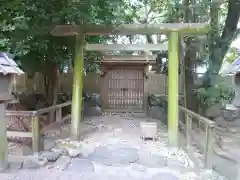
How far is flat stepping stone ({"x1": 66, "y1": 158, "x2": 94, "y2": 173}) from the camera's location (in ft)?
16.0

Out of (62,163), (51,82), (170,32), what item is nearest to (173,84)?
(170,32)

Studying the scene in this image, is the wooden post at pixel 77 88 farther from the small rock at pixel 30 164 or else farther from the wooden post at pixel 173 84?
the wooden post at pixel 173 84

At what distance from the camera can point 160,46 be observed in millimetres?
7160

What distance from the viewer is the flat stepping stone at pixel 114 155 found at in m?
5.36

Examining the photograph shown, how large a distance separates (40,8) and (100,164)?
3.48 meters


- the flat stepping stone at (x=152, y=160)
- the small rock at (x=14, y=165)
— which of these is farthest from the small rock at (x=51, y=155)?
the flat stepping stone at (x=152, y=160)

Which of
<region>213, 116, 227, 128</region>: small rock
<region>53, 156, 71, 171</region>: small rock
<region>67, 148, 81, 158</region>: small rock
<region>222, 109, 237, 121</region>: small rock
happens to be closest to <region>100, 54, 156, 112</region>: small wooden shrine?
<region>213, 116, 227, 128</region>: small rock

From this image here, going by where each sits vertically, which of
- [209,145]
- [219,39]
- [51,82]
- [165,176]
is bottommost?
[165,176]

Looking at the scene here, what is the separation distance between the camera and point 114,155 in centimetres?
577

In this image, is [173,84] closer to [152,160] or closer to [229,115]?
[152,160]

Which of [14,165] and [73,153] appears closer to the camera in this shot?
[14,165]

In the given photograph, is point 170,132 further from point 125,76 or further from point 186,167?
point 125,76

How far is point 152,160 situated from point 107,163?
2.97 feet

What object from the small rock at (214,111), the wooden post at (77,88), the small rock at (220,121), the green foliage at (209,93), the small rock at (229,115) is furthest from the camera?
the small rock at (229,115)
